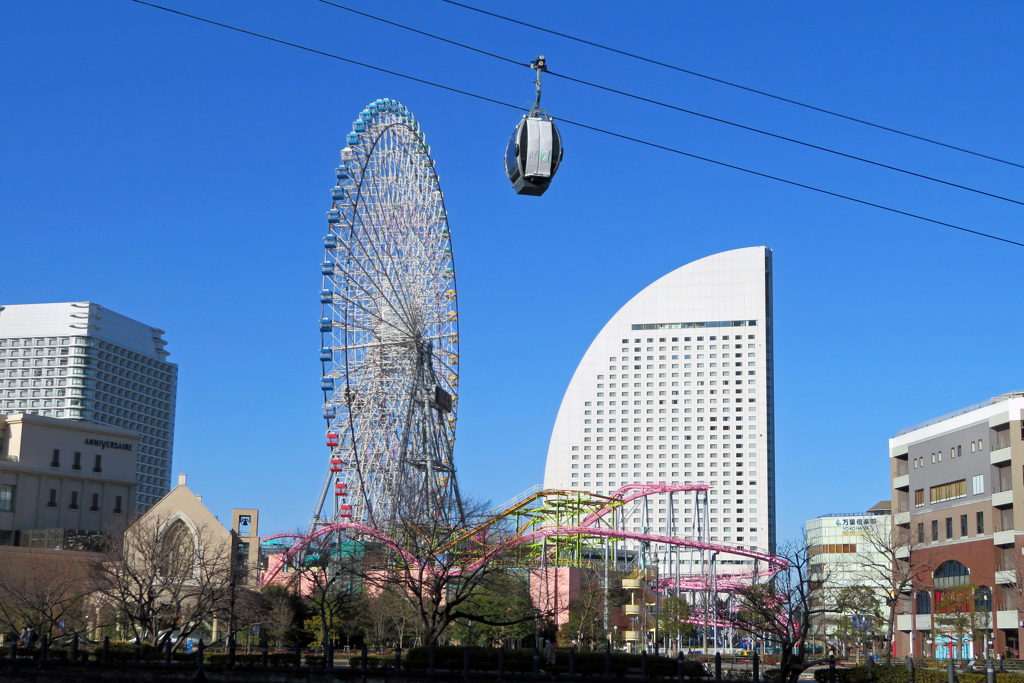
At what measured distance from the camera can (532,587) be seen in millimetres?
73312

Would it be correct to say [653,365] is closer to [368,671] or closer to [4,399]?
[4,399]

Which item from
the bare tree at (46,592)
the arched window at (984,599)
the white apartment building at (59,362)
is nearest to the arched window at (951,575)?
the arched window at (984,599)

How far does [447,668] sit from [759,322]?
151325 millimetres

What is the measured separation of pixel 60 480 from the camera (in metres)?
72.4

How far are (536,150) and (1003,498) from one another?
178ft

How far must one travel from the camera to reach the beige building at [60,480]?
68375 mm

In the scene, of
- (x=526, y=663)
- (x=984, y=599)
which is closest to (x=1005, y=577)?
(x=984, y=599)

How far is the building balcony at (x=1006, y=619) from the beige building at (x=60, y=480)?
5252cm

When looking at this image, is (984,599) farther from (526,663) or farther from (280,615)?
(280,615)

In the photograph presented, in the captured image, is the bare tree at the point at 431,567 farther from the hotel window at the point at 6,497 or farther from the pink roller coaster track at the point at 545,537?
the hotel window at the point at 6,497

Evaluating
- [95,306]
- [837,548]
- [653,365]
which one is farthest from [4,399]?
[837,548]

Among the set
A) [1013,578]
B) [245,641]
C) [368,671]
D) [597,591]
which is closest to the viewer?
[368,671]

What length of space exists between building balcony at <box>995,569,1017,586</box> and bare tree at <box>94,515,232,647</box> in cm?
4334

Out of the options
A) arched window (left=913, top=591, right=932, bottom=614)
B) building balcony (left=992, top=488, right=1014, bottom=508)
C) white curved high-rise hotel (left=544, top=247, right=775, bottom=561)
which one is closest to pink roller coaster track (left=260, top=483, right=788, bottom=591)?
arched window (left=913, top=591, right=932, bottom=614)
